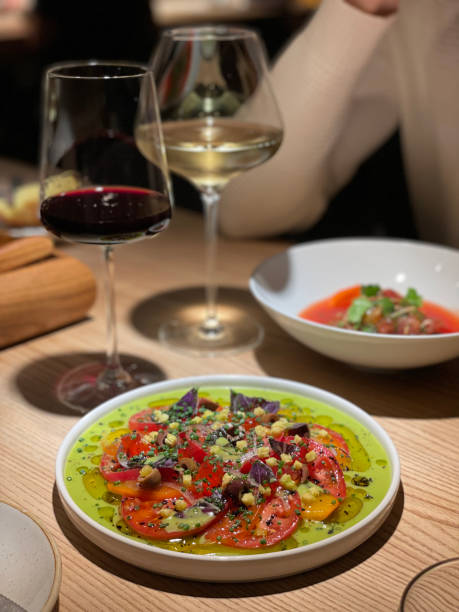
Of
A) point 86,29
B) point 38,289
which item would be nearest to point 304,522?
point 38,289

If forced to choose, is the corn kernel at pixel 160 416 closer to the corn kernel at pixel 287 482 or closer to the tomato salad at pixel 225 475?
the tomato salad at pixel 225 475

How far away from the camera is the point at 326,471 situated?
2.60 feet

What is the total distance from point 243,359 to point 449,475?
15.8 inches

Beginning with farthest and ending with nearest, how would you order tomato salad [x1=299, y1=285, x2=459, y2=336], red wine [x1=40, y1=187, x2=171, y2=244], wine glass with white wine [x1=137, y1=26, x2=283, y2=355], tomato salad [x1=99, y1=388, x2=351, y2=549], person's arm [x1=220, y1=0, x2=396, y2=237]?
person's arm [x1=220, y1=0, x2=396, y2=237], wine glass with white wine [x1=137, y1=26, x2=283, y2=355], tomato salad [x1=299, y1=285, x2=459, y2=336], red wine [x1=40, y1=187, x2=171, y2=244], tomato salad [x1=99, y1=388, x2=351, y2=549]

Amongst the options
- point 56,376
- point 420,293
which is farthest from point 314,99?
point 56,376

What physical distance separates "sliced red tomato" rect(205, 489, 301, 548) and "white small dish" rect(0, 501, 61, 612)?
0.15 metres

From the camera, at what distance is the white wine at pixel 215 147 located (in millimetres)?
1213

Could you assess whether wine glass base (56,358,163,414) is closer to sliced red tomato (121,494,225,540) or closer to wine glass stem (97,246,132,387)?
wine glass stem (97,246,132,387)

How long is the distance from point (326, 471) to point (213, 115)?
2.38 ft

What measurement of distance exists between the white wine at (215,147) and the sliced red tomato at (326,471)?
1.86 feet

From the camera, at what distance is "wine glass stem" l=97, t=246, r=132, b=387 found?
1.06 metres

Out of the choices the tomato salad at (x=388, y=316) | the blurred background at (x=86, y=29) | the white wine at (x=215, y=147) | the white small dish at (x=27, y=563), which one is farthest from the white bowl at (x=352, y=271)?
the blurred background at (x=86, y=29)

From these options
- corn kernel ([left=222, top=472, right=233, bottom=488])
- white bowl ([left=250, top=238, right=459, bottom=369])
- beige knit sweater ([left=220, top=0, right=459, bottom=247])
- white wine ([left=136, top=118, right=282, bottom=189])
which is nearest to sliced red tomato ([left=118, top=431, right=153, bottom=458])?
corn kernel ([left=222, top=472, right=233, bottom=488])

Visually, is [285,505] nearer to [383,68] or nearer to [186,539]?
[186,539]
